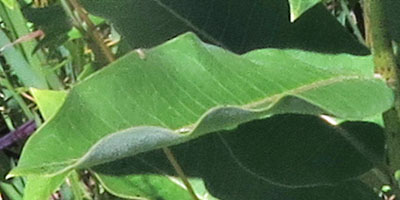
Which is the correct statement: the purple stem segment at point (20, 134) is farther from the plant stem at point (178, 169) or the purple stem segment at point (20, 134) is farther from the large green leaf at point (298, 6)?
the large green leaf at point (298, 6)

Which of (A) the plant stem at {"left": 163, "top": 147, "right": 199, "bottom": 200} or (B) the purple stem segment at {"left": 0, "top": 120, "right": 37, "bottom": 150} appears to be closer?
(A) the plant stem at {"left": 163, "top": 147, "right": 199, "bottom": 200}

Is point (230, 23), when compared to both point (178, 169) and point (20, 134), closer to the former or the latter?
point (178, 169)

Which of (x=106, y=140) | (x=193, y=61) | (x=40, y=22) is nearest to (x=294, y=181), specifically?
(x=193, y=61)

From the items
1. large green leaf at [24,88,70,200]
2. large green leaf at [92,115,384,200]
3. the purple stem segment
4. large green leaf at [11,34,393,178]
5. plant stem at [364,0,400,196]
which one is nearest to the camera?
large green leaf at [11,34,393,178]

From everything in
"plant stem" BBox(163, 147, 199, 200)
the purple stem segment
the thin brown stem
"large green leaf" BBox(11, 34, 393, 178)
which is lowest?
the purple stem segment

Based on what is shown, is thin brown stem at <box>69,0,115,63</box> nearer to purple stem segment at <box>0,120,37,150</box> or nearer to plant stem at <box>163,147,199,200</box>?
plant stem at <box>163,147,199,200</box>

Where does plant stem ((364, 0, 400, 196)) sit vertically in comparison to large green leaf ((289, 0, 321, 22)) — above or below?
below

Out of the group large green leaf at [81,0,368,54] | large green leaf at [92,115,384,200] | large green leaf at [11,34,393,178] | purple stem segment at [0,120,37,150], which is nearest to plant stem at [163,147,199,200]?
large green leaf at [92,115,384,200]
